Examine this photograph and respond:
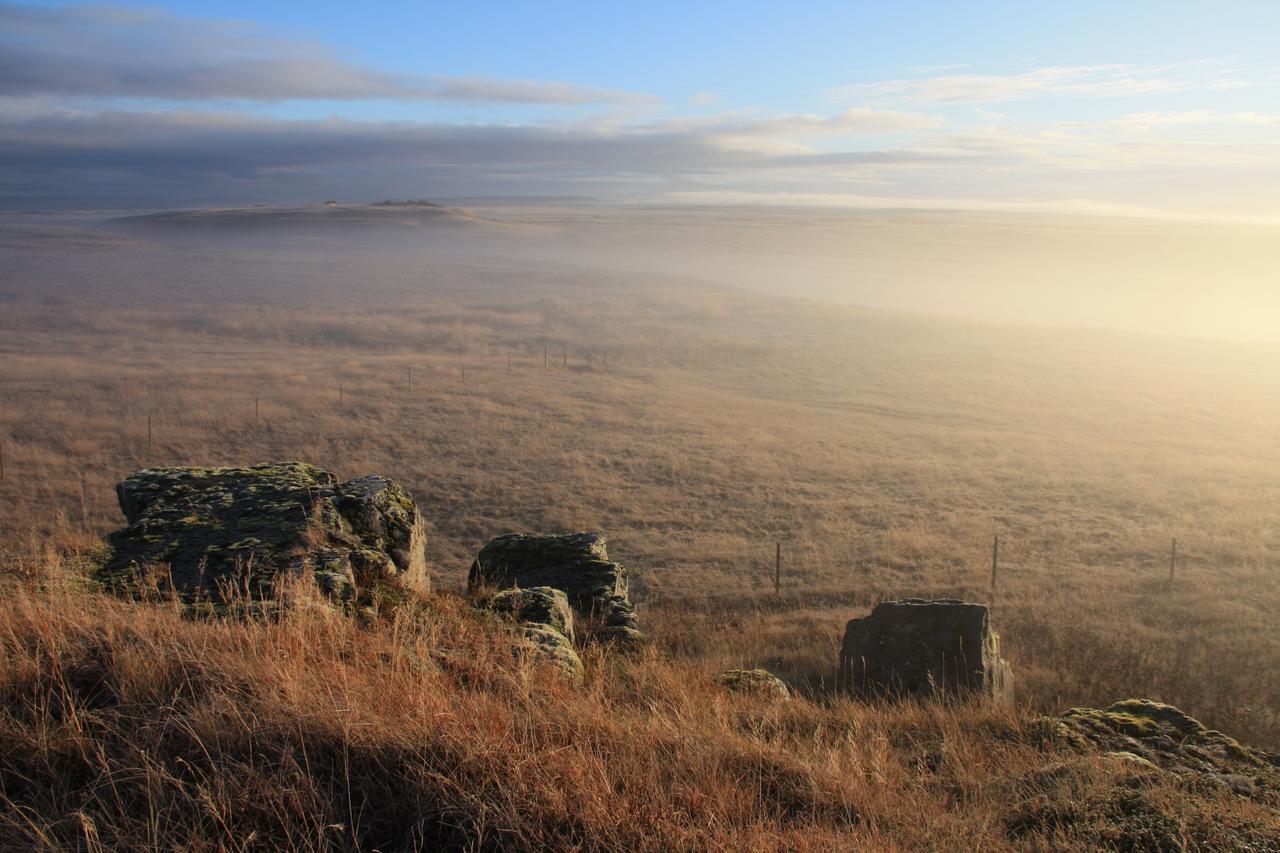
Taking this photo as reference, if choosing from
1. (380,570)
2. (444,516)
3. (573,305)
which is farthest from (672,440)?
(573,305)

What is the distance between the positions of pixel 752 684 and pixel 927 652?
3568 mm

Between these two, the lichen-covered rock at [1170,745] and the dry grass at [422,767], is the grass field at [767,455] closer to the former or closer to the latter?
the dry grass at [422,767]

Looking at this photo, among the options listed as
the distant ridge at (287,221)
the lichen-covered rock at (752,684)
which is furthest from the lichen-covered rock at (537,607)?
the distant ridge at (287,221)

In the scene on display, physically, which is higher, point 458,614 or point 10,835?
point 10,835

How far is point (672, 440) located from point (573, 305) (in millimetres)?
51498

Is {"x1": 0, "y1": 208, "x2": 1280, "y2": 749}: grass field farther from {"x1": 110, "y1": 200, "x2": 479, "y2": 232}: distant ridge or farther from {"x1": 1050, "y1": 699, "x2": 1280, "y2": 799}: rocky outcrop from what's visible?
{"x1": 110, "y1": 200, "x2": 479, "y2": 232}: distant ridge

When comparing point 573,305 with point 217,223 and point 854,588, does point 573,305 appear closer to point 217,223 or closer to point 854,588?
point 854,588

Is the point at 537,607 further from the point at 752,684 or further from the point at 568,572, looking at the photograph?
the point at 568,572

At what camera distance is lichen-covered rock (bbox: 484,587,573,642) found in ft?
23.9

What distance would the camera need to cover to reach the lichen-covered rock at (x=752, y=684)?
7180 millimetres

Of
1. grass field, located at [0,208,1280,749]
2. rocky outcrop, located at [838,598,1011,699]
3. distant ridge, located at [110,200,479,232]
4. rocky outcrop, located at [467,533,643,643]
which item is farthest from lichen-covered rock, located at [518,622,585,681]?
distant ridge, located at [110,200,479,232]

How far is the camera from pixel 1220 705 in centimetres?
1182

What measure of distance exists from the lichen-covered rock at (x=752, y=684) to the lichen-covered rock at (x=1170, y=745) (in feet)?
7.24

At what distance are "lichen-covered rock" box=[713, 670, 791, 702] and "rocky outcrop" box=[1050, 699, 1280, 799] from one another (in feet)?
7.18
